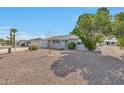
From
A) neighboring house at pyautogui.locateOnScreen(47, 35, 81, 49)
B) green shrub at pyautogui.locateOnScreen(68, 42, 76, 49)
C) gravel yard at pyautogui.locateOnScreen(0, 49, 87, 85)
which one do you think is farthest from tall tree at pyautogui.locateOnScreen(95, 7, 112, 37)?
neighboring house at pyautogui.locateOnScreen(47, 35, 81, 49)

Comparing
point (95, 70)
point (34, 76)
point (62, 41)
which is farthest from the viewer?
point (62, 41)

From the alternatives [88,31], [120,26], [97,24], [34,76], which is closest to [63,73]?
[34,76]

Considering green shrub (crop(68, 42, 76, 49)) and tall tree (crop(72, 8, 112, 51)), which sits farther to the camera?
green shrub (crop(68, 42, 76, 49))

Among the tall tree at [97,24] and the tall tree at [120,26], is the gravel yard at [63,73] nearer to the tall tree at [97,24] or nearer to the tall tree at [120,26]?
the tall tree at [120,26]

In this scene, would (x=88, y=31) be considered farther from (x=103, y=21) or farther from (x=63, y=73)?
(x=63, y=73)

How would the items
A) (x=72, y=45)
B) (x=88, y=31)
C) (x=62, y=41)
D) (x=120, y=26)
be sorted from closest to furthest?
(x=120, y=26), (x=88, y=31), (x=72, y=45), (x=62, y=41)

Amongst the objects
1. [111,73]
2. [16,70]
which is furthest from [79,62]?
[16,70]

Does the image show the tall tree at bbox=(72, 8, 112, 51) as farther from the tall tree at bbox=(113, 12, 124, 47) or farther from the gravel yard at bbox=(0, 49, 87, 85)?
the gravel yard at bbox=(0, 49, 87, 85)

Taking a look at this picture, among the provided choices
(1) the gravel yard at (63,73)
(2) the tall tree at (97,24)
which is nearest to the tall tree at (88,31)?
(2) the tall tree at (97,24)

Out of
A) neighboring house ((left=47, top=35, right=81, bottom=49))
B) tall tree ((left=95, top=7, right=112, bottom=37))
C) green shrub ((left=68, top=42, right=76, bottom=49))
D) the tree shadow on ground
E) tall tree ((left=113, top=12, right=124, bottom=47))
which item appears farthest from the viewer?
neighboring house ((left=47, top=35, right=81, bottom=49))

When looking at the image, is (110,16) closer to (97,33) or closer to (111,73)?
(97,33)

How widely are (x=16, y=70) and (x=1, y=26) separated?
192 inches

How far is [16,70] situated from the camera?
8016mm

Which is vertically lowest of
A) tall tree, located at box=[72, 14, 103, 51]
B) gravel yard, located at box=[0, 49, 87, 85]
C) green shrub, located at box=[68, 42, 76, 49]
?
gravel yard, located at box=[0, 49, 87, 85]
